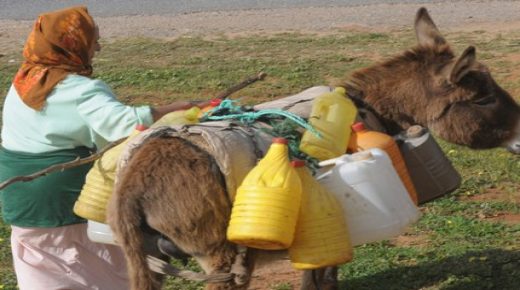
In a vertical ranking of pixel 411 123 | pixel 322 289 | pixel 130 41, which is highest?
pixel 411 123

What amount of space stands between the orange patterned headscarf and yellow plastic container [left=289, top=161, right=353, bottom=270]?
1.50m

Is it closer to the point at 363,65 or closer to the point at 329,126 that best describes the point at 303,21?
the point at 363,65

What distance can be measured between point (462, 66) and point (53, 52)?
2169mm

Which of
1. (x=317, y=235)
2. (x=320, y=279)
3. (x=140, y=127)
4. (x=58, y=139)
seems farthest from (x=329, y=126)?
(x=58, y=139)

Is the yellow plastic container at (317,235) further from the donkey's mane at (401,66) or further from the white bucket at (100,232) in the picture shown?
the donkey's mane at (401,66)

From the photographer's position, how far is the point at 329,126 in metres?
4.66

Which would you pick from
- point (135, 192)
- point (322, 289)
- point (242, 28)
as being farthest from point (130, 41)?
point (135, 192)

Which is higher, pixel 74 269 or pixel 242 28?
pixel 74 269

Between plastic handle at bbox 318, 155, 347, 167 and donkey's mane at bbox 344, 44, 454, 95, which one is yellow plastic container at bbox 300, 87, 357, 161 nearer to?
plastic handle at bbox 318, 155, 347, 167

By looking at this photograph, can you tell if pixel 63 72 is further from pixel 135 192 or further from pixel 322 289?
pixel 322 289

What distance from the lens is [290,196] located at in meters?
4.09

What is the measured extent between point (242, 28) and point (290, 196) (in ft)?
39.8

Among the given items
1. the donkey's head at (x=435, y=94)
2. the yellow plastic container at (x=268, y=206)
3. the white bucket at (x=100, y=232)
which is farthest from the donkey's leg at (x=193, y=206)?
the donkey's head at (x=435, y=94)

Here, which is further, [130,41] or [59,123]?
[130,41]
